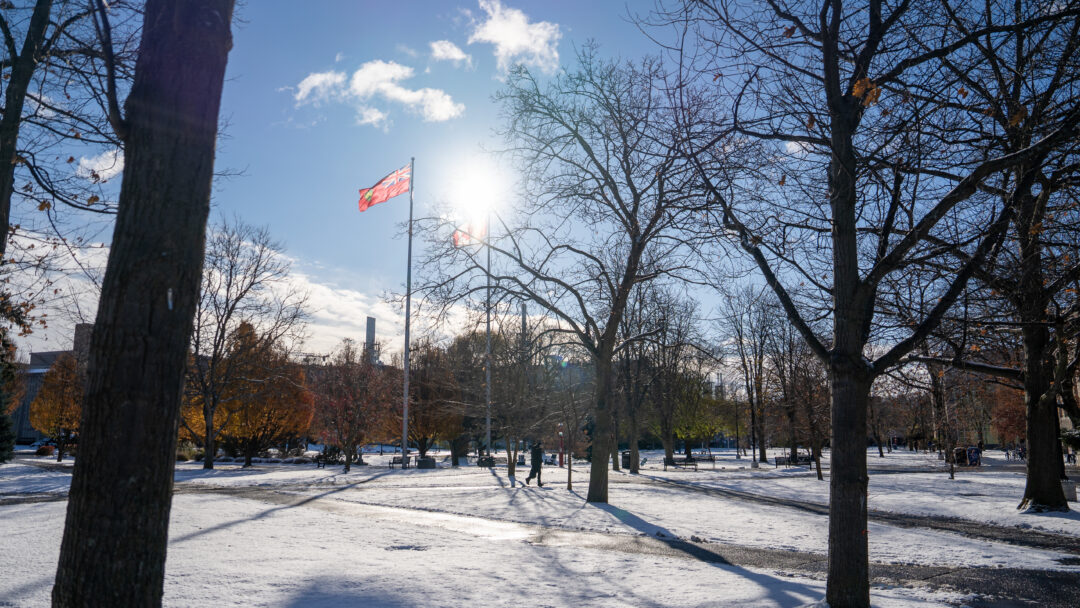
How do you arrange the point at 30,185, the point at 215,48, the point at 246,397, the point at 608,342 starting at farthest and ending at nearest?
the point at 246,397, the point at 608,342, the point at 30,185, the point at 215,48

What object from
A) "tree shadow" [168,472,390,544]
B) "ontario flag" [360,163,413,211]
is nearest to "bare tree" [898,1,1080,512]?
"tree shadow" [168,472,390,544]

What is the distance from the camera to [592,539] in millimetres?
10805

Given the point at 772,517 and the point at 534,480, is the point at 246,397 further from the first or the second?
the point at 772,517

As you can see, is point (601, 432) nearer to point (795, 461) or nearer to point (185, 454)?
point (795, 461)

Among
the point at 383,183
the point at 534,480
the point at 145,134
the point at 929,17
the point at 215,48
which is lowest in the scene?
the point at 534,480

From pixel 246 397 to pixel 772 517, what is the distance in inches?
1169

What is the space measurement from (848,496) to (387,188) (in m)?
27.2

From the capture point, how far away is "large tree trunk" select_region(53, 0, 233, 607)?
268 centimetres

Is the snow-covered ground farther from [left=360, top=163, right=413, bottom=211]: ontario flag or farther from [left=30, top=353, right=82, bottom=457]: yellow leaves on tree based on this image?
[left=30, top=353, right=82, bottom=457]: yellow leaves on tree

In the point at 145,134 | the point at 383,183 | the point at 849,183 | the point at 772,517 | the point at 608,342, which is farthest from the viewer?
the point at 383,183

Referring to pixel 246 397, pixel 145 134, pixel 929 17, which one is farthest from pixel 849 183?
pixel 246 397

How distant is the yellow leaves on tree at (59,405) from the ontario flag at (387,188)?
22.8 meters

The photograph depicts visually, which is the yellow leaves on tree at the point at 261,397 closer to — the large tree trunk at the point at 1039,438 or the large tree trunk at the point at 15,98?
the large tree trunk at the point at 15,98

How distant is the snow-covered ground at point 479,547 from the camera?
6.36m
